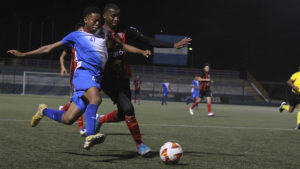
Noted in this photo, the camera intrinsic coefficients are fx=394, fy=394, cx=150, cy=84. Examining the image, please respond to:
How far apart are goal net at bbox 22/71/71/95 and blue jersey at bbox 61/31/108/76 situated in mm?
32066

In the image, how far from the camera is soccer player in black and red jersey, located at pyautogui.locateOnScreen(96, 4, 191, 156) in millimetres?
5176

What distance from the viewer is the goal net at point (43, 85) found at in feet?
121

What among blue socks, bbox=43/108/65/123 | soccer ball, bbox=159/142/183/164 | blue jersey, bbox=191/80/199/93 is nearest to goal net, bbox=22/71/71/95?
blue jersey, bbox=191/80/199/93

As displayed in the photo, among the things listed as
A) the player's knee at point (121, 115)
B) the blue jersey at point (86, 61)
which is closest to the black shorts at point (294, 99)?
the player's knee at point (121, 115)

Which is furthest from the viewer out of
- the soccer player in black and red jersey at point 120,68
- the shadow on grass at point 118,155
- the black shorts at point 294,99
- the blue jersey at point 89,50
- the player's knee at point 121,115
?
the black shorts at point 294,99

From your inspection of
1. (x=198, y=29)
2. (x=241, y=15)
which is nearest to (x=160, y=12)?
(x=198, y=29)

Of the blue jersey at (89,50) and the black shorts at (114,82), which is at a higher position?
the blue jersey at (89,50)

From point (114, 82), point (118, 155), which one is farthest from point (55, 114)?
point (118, 155)

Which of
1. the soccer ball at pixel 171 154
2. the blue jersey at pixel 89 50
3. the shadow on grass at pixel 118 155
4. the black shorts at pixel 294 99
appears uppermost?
the blue jersey at pixel 89 50

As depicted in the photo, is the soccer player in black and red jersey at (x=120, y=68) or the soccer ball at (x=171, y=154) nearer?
the soccer ball at (x=171, y=154)

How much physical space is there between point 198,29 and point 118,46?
39.6 metres

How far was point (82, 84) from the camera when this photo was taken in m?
4.79

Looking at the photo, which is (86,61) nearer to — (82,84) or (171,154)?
(82,84)

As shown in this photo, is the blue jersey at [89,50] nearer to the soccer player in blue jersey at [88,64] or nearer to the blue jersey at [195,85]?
the soccer player in blue jersey at [88,64]
